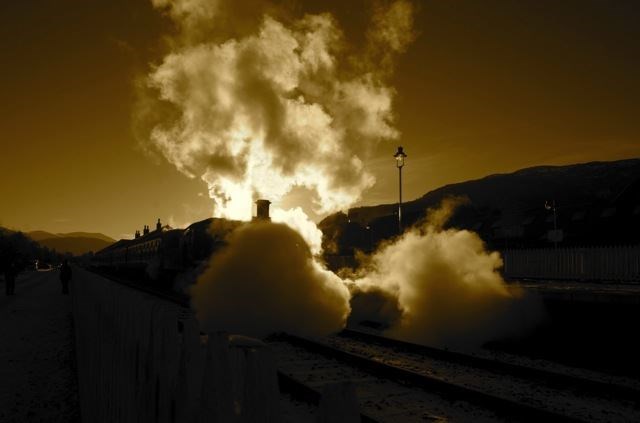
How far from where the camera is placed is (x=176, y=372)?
84.6 inches

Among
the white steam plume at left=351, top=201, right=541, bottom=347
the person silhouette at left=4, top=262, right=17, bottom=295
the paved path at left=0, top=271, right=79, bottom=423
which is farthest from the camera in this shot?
the person silhouette at left=4, top=262, right=17, bottom=295

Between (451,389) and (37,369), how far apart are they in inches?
280

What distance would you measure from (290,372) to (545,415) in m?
4.19

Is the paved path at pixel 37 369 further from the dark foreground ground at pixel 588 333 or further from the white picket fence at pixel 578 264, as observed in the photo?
the white picket fence at pixel 578 264

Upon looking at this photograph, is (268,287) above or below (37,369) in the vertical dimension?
above

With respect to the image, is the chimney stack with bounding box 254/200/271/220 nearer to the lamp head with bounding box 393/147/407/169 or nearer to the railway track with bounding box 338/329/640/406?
the lamp head with bounding box 393/147/407/169

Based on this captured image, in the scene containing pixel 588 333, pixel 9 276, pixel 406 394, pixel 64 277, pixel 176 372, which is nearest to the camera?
pixel 176 372

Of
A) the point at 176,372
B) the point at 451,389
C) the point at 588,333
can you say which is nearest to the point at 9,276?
the point at 451,389

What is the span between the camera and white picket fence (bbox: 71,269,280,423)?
4.93ft

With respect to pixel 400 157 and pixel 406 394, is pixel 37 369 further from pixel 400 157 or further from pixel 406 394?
pixel 400 157

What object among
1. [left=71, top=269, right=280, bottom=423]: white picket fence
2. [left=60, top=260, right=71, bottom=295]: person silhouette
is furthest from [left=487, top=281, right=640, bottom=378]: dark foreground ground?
[left=60, top=260, right=71, bottom=295]: person silhouette

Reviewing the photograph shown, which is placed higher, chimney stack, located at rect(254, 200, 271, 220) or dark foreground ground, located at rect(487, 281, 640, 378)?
chimney stack, located at rect(254, 200, 271, 220)

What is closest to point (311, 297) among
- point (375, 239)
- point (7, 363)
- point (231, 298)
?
point (231, 298)

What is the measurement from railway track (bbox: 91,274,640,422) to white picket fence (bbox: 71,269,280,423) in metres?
2.93
